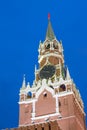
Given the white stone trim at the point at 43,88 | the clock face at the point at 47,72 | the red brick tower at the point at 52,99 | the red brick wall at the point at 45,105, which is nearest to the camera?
the red brick tower at the point at 52,99

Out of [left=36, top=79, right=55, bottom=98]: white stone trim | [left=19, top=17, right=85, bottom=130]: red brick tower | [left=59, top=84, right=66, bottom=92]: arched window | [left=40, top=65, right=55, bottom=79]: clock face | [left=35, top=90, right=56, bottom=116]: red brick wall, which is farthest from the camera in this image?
[left=40, top=65, right=55, bottom=79]: clock face

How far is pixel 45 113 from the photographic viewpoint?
67.7 metres

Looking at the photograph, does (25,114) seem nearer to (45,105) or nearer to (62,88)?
(45,105)

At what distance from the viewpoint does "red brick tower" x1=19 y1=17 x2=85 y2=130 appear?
217 ft

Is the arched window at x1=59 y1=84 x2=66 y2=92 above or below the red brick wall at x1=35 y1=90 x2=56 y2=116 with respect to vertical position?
above

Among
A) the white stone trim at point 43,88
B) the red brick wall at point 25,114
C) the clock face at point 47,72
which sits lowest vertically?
the red brick wall at point 25,114

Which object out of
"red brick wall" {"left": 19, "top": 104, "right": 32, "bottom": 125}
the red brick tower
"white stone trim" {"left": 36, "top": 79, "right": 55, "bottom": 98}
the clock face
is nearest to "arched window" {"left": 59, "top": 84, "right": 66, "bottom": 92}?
the red brick tower

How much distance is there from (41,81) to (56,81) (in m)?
3.26

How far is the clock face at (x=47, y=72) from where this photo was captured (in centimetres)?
7356

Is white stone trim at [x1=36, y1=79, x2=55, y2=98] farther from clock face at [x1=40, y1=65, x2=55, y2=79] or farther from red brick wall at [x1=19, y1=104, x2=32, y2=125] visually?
red brick wall at [x1=19, y1=104, x2=32, y2=125]

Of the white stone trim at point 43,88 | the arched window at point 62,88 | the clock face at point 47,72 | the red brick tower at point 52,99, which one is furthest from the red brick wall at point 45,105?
the clock face at point 47,72

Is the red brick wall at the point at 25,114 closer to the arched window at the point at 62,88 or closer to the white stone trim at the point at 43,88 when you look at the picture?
the white stone trim at the point at 43,88

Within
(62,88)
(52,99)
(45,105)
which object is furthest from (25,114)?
(62,88)

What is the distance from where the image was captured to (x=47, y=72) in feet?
244
